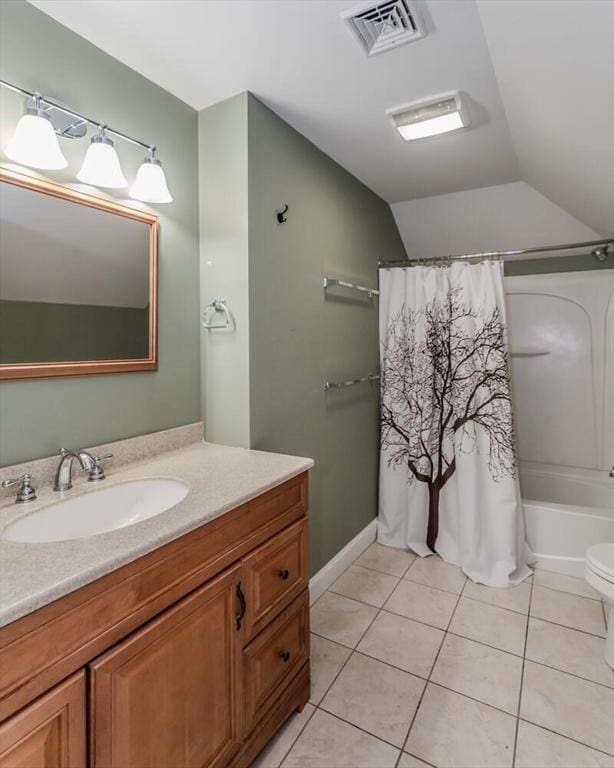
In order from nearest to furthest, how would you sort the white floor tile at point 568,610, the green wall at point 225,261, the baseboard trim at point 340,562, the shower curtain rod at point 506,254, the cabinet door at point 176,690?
1. the cabinet door at point 176,690
2. the green wall at point 225,261
3. the white floor tile at point 568,610
4. the baseboard trim at point 340,562
5. the shower curtain rod at point 506,254

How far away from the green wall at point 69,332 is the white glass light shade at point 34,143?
1.31ft

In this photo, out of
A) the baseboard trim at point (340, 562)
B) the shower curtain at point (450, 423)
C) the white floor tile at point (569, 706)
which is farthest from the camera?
the shower curtain at point (450, 423)

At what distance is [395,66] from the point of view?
157 centimetres

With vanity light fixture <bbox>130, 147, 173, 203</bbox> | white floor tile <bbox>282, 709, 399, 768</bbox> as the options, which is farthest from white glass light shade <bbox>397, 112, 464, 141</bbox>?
white floor tile <bbox>282, 709, 399, 768</bbox>

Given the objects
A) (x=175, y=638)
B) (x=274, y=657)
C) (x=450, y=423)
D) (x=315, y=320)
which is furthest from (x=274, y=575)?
(x=450, y=423)

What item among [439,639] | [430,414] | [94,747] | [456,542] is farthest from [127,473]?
[456,542]

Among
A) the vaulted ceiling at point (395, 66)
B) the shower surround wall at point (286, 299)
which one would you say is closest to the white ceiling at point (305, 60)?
the vaulted ceiling at point (395, 66)

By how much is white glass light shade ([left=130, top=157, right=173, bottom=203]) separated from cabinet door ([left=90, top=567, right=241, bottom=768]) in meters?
1.28

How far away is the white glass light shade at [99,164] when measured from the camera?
1.32 meters

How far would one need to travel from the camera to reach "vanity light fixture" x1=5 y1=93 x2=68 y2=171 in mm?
1161

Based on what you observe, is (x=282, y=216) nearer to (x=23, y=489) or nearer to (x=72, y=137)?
(x=72, y=137)

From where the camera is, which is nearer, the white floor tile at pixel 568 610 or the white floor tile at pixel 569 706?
the white floor tile at pixel 569 706

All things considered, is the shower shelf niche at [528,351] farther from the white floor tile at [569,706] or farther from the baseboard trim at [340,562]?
the white floor tile at [569,706]

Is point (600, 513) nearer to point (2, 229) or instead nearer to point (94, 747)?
point (94, 747)
